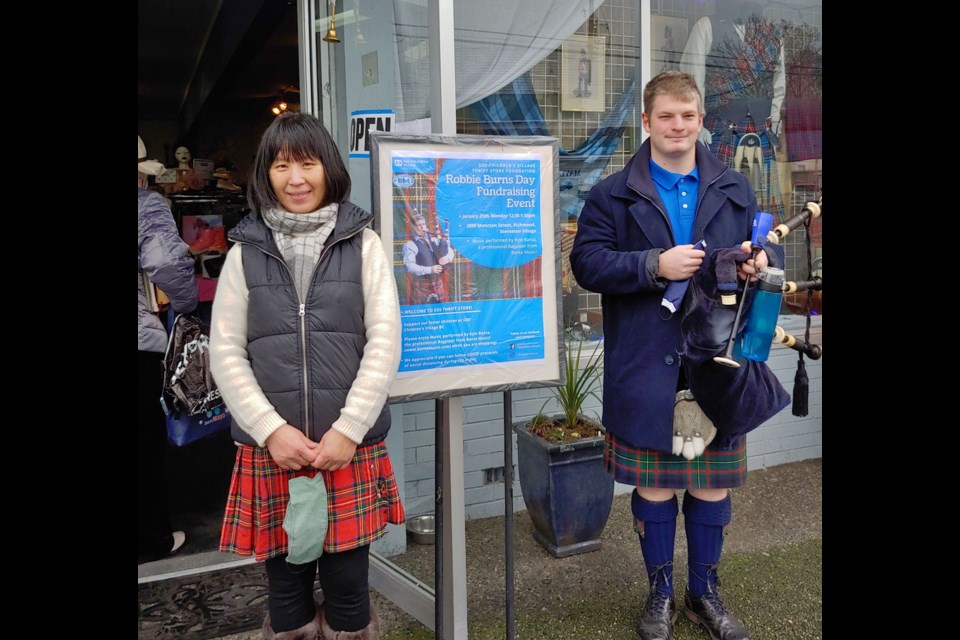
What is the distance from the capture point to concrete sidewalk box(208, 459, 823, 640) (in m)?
2.82

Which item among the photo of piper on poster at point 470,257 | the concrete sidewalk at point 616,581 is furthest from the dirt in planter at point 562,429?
the photo of piper on poster at point 470,257

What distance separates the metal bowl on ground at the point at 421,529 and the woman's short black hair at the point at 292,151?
62.1 inches

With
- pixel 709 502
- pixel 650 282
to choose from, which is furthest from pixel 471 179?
pixel 709 502

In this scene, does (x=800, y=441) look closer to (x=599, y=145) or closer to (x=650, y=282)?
(x=599, y=145)

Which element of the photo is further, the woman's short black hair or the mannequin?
the mannequin

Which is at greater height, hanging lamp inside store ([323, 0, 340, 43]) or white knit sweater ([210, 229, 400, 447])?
hanging lamp inside store ([323, 0, 340, 43])

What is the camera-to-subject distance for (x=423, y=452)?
3.40 metres

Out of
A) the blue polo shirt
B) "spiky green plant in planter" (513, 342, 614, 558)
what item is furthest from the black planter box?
the blue polo shirt

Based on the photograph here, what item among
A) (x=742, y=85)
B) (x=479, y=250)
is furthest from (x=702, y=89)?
(x=479, y=250)

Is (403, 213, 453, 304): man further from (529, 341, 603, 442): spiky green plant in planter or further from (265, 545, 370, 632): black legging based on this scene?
(529, 341, 603, 442): spiky green plant in planter

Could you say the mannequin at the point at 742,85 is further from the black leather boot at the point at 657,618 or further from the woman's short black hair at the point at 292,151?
the woman's short black hair at the point at 292,151

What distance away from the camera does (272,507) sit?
6.88ft

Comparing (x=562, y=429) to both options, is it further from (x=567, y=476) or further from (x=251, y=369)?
(x=251, y=369)

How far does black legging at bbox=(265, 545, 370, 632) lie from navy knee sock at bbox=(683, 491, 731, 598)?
3.67 feet
